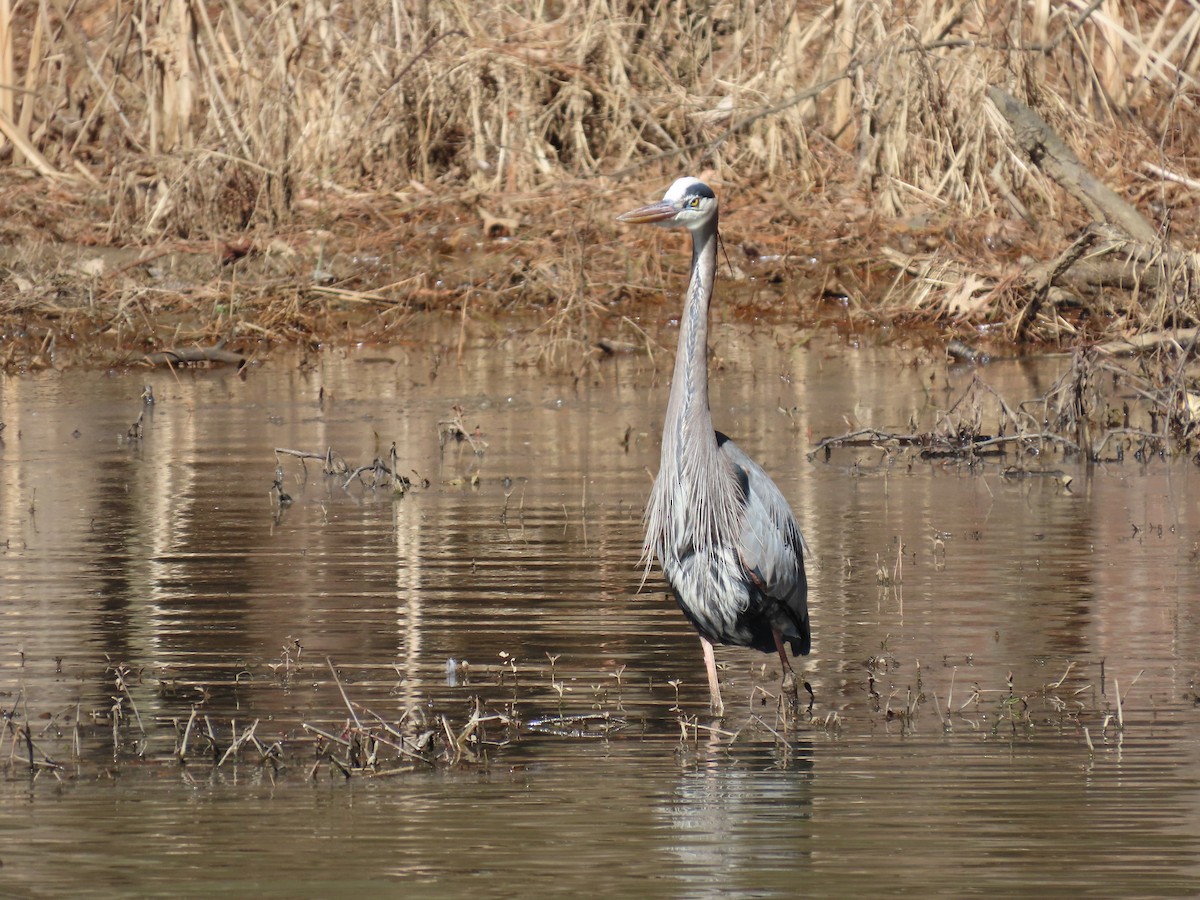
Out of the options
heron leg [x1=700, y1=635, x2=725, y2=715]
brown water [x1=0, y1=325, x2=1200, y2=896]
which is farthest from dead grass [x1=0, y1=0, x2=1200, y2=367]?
heron leg [x1=700, y1=635, x2=725, y2=715]

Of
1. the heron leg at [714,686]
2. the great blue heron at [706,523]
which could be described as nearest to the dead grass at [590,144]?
the great blue heron at [706,523]

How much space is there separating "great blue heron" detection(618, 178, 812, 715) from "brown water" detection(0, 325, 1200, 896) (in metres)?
0.31

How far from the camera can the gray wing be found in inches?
286

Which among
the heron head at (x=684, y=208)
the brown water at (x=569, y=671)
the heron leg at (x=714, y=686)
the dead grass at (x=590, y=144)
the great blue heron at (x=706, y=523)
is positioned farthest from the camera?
the dead grass at (x=590, y=144)

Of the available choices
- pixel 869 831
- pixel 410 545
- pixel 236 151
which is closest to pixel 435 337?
pixel 236 151

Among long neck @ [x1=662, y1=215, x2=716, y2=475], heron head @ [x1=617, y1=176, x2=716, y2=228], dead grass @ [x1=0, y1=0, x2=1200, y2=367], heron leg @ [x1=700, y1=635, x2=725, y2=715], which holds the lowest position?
heron leg @ [x1=700, y1=635, x2=725, y2=715]

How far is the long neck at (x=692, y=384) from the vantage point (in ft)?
23.8

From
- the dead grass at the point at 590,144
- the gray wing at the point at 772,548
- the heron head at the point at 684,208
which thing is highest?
the dead grass at the point at 590,144

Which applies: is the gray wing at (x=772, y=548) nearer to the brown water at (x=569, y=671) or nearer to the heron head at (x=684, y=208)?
the brown water at (x=569, y=671)

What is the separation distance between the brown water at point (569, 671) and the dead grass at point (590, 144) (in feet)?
15.1

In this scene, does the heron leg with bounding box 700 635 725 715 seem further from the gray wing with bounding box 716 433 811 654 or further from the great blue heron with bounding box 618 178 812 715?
the gray wing with bounding box 716 433 811 654

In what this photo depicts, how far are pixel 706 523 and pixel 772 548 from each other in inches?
10.0

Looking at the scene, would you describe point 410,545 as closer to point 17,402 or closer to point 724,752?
point 724,752

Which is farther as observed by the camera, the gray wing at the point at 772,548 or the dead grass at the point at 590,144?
the dead grass at the point at 590,144
